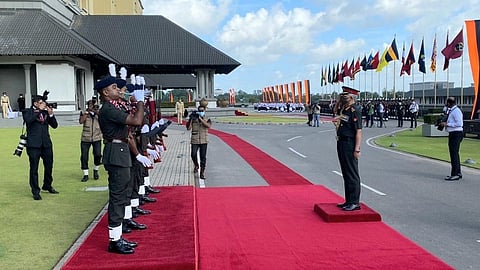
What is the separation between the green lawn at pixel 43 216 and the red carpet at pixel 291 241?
1669 mm

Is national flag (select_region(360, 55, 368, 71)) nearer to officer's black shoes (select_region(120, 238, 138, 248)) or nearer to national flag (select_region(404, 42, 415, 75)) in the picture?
national flag (select_region(404, 42, 415, 75))

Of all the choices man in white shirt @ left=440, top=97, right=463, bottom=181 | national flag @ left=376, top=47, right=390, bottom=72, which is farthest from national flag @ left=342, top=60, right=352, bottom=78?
man in white shirt @ left=440, top=97, right=463, bottom=181

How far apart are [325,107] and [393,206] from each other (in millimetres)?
54271

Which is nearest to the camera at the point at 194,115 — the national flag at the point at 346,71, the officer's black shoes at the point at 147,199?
the officer's black shoes at the point at 147,199

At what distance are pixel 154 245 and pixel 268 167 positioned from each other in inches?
328

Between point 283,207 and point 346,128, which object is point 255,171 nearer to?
point 283,207

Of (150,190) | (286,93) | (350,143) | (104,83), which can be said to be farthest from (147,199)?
(286,93)

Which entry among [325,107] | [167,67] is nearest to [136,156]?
[167,67]

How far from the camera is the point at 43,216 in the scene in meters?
7.88

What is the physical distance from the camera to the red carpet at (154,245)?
5.21 meters

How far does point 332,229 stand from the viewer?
7008mm

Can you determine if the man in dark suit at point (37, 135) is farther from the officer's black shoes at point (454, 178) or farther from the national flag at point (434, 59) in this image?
the national flag at point (434, 59)

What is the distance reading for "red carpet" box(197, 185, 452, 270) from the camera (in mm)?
5575

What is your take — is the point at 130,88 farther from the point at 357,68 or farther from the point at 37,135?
the point at 357,68
